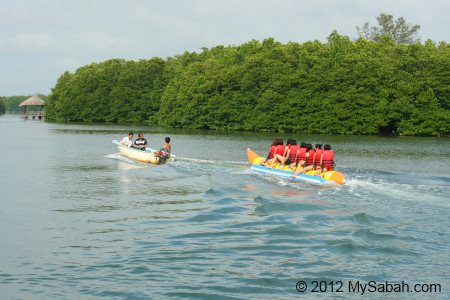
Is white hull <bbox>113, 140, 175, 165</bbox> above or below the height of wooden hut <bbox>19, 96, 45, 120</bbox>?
→ below

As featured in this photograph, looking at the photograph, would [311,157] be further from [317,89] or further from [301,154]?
[317,89]

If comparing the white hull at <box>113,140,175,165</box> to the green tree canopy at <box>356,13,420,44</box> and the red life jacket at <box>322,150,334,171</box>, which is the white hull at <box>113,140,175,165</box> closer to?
the red life jacket at <box>322,150,334,171</box>

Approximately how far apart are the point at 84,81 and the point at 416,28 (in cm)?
5949

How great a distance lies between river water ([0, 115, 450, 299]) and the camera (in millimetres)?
10852

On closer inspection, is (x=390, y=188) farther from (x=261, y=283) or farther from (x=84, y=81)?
(x=84, y=81)

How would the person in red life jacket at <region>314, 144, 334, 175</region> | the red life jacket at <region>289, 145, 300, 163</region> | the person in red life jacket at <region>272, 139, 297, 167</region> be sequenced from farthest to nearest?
the person in red life jacket at <region>272, 139, 297, 167</region>
the red life jacket at <region>289, 145, 300, 163</region>
the person in red life jacket at <region>314, 144, 334, 175</region>

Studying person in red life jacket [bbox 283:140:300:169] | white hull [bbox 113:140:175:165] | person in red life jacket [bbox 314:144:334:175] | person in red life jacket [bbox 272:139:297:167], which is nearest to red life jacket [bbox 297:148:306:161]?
person in red life jacket [bbox 283:140:300:169]

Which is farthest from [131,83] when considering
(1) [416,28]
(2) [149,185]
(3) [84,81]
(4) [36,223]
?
(4) [36,223]

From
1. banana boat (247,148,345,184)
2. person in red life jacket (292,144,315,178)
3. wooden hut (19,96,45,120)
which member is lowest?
banana boat (247,148,345,184)

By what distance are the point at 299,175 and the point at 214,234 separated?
32.9 ft

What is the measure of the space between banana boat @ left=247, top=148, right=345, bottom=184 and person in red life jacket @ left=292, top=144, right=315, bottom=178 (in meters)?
0.17

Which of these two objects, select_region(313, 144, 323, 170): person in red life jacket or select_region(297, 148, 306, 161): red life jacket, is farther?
select_region(297, 148, 306, 161): red life jacket

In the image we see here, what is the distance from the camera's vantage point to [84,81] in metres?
105

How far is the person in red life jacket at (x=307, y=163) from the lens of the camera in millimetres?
23641
